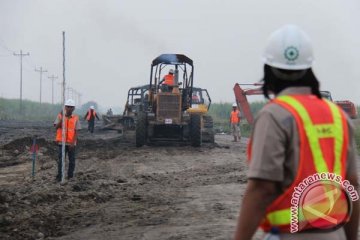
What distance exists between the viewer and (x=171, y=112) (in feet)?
68.5

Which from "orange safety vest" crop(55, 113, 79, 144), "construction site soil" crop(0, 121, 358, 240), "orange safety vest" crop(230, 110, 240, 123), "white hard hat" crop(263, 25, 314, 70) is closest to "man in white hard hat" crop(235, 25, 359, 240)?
"white hard hat" crop(263, 25, 314, 70)

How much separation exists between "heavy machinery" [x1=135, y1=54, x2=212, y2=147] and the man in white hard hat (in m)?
18.0

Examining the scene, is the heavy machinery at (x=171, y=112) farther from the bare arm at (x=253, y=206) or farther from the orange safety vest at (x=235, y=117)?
the bare arm at (x=253, y=206)

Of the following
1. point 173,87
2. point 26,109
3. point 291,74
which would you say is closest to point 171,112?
point 173,87

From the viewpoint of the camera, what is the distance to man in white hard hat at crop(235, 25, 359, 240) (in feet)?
8.21

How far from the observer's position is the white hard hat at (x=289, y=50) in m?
2.68

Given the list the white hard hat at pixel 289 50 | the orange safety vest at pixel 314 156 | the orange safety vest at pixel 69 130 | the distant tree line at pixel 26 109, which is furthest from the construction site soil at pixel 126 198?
the distant tree line at pixel 26 109

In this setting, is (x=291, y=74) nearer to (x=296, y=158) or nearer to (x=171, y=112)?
(x=296, y=158)

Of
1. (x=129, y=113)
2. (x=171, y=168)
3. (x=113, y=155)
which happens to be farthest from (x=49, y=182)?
(x=129, y=113)

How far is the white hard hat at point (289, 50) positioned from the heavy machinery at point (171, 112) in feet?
59.1

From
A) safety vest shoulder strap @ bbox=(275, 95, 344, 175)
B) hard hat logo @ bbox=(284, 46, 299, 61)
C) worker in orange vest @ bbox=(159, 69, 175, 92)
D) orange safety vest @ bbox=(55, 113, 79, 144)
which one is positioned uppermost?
worker in orange vest @ bbox=(159, 69, 175, 92)

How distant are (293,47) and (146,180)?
10.4 metres

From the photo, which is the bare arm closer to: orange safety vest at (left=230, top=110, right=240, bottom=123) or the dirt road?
the dirt road

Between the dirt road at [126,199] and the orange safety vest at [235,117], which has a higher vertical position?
the orange safety vest at [235,117]
